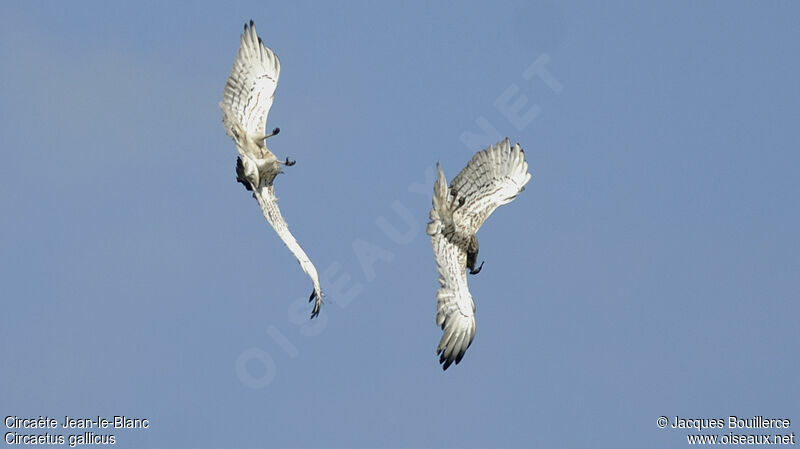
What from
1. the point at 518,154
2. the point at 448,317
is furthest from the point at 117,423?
the point at 518,154

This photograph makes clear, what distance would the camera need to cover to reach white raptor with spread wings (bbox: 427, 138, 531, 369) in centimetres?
4197

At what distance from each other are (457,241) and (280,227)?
13.8ft

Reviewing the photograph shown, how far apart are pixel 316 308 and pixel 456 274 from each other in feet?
10.8

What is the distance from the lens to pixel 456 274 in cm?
4228

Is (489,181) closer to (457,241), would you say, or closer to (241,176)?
(457,241)

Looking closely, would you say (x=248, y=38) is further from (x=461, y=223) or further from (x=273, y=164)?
(x=461, y=223)

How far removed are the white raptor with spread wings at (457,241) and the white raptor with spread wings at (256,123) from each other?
2.92 m

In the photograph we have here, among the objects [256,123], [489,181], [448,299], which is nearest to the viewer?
[448,299]

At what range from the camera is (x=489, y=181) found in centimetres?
4575

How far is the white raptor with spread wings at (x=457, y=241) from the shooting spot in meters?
42.0

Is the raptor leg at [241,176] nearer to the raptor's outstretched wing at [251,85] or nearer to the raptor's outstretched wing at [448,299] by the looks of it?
the raptor's outstretched wing at [251,85]

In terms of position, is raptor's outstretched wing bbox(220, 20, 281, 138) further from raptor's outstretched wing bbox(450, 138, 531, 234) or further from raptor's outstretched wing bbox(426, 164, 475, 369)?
raptor's outstretched wing bbox(450, 138, 531, 234)

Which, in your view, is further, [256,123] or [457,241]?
[256,123]

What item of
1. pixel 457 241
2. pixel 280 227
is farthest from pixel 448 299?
pixel 280 227
